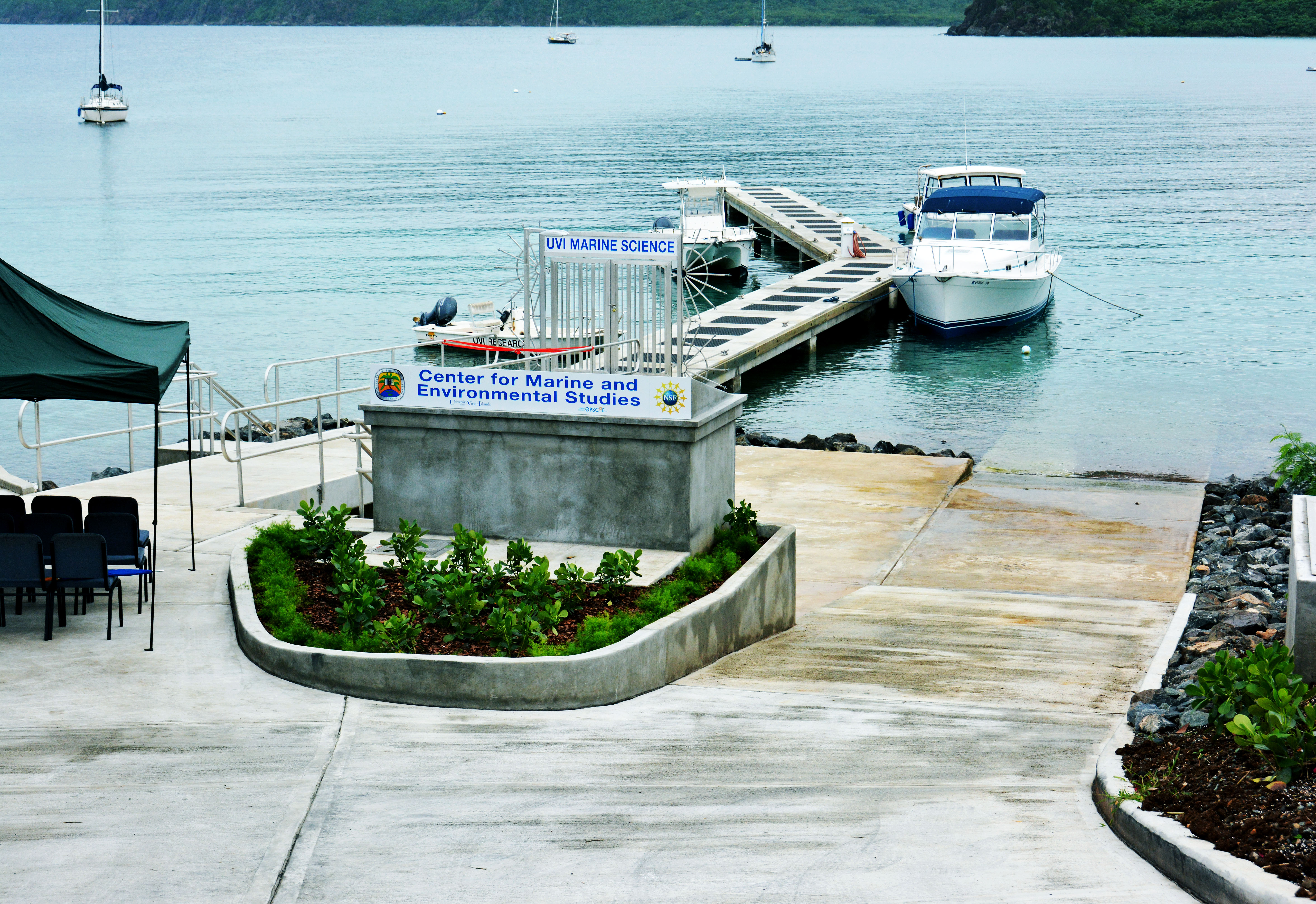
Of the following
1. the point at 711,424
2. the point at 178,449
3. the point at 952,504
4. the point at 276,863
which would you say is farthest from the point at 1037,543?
the point at 276,863

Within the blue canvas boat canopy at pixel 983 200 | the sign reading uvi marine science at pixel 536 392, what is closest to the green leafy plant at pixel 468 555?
the sign reading uvi marine science at pixel 536 392

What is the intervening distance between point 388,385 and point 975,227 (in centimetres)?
3121

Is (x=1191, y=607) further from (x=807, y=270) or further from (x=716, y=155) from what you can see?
(x=716, y=155)

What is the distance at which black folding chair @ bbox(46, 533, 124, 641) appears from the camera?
1067 cm

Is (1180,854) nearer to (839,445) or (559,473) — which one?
(559,473)

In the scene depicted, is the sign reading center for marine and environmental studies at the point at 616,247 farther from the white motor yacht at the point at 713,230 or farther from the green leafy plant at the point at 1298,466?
the white motor yacht at the point at 713,230

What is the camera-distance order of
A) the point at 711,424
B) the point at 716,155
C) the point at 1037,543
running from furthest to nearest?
the point at 716,155 < the point at 1037,543 < the point at 711,424

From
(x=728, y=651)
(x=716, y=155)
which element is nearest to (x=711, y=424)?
(x=728, y=651)

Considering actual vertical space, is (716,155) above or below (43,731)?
above

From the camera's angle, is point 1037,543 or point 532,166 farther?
point 532,166

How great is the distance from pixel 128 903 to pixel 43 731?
8.47ft

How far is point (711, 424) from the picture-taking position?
490 inches

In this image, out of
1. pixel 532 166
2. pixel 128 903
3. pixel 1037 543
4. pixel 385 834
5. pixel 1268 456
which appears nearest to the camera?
pixel 128 903

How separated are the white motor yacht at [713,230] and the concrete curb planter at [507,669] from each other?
138 feet
